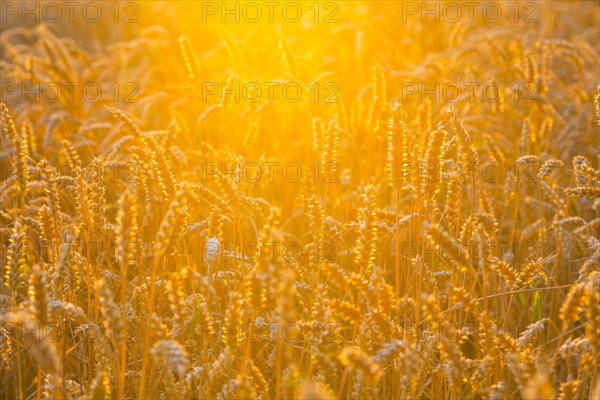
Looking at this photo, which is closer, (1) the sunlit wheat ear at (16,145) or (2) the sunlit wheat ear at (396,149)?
(2) the sunlit wheat ear at (396,149)

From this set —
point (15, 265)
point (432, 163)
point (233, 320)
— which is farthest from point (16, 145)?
point (432, 163)

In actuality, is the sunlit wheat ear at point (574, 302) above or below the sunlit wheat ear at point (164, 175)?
below

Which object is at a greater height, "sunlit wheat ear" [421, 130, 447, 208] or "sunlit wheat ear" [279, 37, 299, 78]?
"sunlit wheat ear" [279, 37, 299, 78]

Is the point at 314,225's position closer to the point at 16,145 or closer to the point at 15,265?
the point at 15,265

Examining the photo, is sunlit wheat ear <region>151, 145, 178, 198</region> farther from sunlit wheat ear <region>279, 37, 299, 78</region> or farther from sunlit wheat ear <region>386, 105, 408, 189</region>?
sunlit wheat ear <region>279, 37, 299, 78</region>

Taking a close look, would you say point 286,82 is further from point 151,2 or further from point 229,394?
point 151,2

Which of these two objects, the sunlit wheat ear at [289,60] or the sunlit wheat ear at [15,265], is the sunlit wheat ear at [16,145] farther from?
the sunlit wheat ear at [289,60]

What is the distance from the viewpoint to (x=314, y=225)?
211cm

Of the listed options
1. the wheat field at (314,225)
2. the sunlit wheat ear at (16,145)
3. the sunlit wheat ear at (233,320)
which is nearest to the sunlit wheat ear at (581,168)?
the wheat field at (314,225)

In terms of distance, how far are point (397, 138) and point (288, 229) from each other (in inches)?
68.8

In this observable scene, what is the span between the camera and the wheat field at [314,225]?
5.63 feet

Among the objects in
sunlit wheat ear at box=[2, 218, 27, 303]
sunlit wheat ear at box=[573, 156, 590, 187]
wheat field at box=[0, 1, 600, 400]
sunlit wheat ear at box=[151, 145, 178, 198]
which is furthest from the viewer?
sunlit wheat ear at box=[573, 156, 590, 187]

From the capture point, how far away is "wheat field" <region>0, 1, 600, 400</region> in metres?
1.72

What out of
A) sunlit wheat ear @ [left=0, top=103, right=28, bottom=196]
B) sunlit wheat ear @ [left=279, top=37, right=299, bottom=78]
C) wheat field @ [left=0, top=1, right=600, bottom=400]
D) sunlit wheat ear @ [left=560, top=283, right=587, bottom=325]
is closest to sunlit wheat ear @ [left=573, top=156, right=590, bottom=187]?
wheat field @ [left=0, top=1, right=600, bottom=400]
